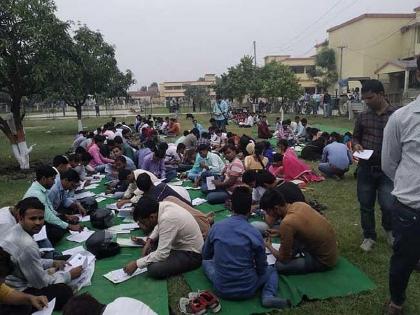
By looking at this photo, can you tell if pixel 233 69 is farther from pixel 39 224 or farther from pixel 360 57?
pixel 39 224

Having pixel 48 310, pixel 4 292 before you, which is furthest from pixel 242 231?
pixel 4 292

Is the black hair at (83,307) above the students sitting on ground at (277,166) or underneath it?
above

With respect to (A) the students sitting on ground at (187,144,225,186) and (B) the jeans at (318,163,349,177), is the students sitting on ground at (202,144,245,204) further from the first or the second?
(B) the jeans at (318,163,349,177)

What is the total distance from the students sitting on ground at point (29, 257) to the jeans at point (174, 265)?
0.99 metres

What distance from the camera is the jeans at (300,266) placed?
14.2 feet

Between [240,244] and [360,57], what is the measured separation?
40.7m

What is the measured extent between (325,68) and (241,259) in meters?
41.5

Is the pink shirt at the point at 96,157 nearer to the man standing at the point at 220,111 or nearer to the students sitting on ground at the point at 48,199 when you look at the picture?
the students sitting on ground at the point at 48,199

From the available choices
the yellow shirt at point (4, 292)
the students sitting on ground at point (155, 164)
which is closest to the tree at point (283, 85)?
the students sitting on ground at point (155, 164)

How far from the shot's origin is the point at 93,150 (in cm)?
1010

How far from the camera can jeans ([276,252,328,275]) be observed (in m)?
4.32

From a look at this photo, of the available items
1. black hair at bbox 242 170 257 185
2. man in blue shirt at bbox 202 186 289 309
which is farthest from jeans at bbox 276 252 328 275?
black hair at bbox 242 170 257 185

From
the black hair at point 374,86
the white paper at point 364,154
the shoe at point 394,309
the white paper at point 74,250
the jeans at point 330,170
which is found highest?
the black hair at point 374,86

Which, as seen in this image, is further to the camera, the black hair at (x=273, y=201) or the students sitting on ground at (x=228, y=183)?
the students sitting on ground at (x=228, y=183)
